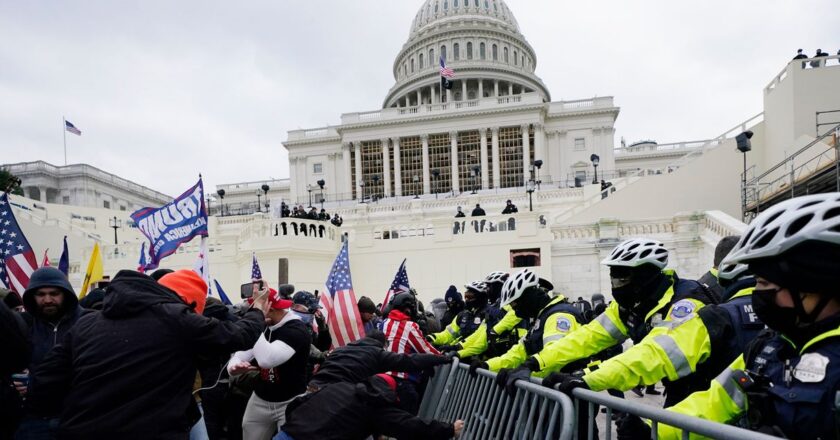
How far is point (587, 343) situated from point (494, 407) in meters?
0.96

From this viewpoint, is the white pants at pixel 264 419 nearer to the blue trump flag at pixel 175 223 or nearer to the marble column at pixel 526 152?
the blue trump flag at pixel 175 223

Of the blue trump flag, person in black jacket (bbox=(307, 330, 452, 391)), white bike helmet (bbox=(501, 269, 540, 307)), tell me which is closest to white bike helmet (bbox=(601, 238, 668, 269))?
white bike helmet (bbox=(501, 269, 540, 307))

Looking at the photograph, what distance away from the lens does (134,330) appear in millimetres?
3219

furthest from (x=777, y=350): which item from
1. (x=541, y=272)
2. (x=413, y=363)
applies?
(x=541, y=272)

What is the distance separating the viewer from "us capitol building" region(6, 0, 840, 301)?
62.4 ft

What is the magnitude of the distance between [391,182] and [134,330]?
63439 millimetres

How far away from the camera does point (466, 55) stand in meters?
83.9

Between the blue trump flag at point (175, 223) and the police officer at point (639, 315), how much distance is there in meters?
7.00

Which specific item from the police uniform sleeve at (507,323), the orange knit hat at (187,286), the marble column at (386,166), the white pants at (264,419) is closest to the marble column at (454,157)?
the marble column at (386,166)

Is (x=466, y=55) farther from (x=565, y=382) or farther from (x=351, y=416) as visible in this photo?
(x=565, y=382)

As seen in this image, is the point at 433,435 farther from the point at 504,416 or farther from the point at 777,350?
the point at 777,350

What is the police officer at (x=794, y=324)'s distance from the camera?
6.23 ft

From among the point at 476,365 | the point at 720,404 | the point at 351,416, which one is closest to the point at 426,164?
the point at 476,365

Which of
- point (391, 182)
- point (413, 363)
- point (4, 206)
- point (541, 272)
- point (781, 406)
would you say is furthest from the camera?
point (391, 182)
